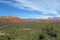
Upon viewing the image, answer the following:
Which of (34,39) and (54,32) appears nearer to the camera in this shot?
(34,39)

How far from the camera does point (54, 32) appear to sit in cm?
2906

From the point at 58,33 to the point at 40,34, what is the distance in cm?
525

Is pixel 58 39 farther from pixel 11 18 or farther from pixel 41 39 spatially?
pixel 11 18

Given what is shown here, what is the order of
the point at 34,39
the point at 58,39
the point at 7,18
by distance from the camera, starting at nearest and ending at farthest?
1. the point at 34,39
2. the point at 58,39
3. the point at 7,18

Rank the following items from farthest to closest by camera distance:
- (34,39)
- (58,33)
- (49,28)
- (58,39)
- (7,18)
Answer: (7,18), (49,28), (58,33), (58,39), (34,39)

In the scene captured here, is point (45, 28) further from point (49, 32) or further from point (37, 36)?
point (37, 36)

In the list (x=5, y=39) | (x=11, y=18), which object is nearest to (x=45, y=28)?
(x=5, y=39)

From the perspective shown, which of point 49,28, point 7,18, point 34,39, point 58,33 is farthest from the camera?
point 7,18

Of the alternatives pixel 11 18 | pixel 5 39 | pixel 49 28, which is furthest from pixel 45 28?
pixel 11 18

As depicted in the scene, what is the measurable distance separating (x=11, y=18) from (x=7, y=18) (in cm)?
484

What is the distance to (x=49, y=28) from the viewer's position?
1194 inches

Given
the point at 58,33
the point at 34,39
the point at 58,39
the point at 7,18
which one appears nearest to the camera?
the point at 34,39

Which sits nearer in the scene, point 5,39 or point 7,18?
point 5,39

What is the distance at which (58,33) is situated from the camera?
28.3 metres
